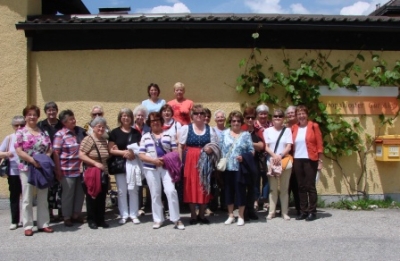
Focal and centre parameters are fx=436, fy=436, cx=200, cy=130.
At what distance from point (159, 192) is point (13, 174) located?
2.16 metres

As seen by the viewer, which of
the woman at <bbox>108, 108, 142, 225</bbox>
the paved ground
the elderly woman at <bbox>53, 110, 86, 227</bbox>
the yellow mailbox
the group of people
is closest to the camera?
the paved ground

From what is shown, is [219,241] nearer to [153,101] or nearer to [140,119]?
[140,119]

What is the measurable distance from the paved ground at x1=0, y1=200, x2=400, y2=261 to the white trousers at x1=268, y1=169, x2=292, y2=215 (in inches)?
8.5

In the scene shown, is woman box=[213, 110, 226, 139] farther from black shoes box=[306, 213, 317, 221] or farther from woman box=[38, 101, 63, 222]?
woman box=[38, 101, 63, 222]

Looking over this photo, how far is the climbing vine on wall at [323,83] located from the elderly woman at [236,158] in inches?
64.0

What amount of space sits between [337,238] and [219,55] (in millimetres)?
3982

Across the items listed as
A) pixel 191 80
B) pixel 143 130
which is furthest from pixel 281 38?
pixel 143 130

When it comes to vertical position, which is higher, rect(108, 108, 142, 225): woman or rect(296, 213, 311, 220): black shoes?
rect(108, 108, 142, 225): woman

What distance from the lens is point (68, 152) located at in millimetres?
6531

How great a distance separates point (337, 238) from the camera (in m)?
5.91

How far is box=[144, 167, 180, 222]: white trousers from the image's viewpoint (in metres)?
6.38

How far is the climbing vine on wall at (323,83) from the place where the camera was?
812cm

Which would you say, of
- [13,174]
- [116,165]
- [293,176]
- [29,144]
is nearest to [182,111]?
[116,165]

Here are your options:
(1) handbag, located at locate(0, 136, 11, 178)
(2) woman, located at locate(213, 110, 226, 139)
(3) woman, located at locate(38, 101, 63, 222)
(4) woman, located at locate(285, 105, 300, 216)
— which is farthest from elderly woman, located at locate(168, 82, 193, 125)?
(1) handbag, located at locate(0, 136, 11, 178)
